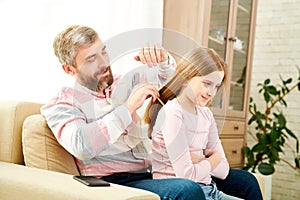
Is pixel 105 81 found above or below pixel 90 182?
above

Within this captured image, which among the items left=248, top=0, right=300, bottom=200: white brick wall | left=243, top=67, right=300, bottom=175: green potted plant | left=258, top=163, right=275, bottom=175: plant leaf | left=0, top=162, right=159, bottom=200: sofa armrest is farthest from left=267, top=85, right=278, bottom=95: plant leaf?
left=0, top=162, right=159, bottom=200: sofa armrest

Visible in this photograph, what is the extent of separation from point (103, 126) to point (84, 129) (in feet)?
0.20

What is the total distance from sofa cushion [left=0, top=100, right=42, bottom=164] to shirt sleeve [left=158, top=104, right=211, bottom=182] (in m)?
0.51

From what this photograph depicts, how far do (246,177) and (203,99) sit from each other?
1.41ft

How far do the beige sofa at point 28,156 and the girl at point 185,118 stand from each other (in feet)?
1.02

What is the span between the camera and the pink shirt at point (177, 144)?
4.81ft

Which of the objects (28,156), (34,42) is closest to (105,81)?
(28,156)

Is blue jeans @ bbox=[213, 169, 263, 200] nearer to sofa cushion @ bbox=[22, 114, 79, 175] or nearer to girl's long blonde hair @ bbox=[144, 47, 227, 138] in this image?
girl's long blonde hair @ bbox=[144, 47, 227, 138]

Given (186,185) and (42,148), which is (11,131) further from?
(186,185)

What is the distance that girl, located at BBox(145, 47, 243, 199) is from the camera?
1.47 meters

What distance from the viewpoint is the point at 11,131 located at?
1579mm

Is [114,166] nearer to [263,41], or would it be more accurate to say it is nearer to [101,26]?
[101,26]

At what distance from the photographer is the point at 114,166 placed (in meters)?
1.54

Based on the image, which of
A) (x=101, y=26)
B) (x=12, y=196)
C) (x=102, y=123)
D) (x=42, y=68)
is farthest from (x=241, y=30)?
(x=12, y=196)
